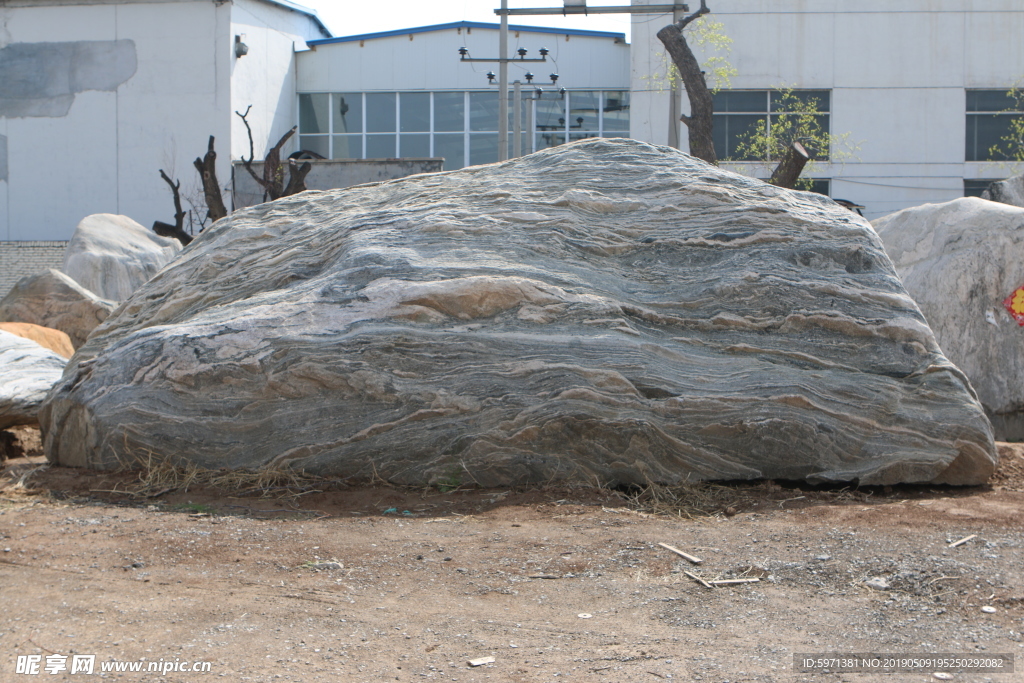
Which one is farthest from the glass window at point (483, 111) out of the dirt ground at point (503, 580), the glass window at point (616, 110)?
the dirt ground at point (503, 580)

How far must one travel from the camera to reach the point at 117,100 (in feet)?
105

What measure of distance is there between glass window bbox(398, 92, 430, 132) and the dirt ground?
29.9m

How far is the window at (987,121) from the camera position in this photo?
29.9 meters

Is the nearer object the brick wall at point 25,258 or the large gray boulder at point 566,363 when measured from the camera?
the large gray boulder at point 566,363

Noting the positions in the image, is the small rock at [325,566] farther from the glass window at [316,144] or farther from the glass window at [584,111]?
the glass window at [316,144]

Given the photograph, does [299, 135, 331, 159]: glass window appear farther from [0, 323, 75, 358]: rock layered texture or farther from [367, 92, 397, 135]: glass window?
[0, 323, 75, 358]: rock layered texture

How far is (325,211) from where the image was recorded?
723 centimetres

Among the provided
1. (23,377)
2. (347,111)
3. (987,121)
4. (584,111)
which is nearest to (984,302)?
(23,377)

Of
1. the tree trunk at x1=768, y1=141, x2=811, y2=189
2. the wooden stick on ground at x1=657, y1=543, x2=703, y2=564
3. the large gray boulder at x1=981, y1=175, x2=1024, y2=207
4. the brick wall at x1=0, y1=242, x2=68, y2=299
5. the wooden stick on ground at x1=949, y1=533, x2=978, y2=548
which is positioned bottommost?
the wooden stick on ground at x1=657, y1=543, x2=703, y2=564

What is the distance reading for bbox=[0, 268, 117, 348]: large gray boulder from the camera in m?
12.7

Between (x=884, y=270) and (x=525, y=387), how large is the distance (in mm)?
2522

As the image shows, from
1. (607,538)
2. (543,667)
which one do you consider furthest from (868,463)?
(543,667)

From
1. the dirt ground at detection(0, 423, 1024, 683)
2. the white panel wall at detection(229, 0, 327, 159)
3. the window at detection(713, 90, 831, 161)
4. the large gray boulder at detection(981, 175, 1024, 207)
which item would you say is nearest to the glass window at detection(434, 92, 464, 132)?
the white panel wall at detection(229, 0, 327, 159)

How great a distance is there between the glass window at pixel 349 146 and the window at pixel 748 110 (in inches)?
520
